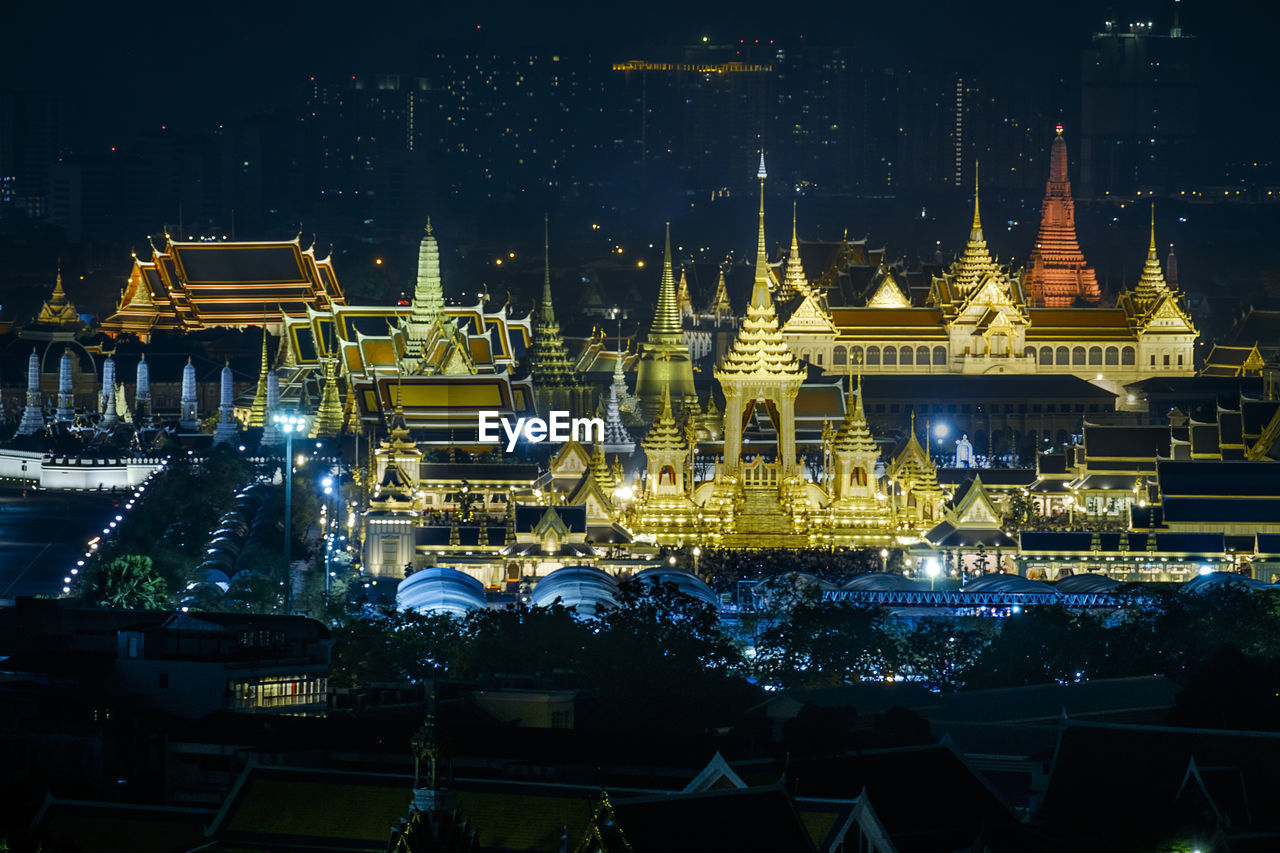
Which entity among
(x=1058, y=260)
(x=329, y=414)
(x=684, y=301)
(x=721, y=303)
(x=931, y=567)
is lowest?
(x=931, y=567)

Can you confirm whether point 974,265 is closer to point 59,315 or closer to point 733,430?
point 59,315

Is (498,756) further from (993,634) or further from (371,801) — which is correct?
(993,634)

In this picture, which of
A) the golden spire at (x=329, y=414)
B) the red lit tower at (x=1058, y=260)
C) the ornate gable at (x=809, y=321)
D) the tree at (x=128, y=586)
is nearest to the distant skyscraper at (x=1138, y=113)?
the red lit tower at (x=1058, y=260)

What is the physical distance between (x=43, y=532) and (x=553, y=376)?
20080mm

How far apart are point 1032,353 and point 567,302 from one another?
3984 cm

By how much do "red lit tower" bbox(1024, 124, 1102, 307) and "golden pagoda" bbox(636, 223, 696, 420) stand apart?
129 feet

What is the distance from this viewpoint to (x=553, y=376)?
93.0 meters

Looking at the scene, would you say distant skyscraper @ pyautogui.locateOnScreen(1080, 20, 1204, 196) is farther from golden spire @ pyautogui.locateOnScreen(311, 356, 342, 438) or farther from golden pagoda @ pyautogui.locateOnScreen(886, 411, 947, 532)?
golden pagoda @ pyautogui.locateOnScreen(886, 411, 947, 532)

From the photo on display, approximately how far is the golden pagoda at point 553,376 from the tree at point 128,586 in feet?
101

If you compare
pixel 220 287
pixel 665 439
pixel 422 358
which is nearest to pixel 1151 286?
pixel 422 358

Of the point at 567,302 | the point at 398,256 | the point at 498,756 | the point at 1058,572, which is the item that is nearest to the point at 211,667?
the point at 498,756

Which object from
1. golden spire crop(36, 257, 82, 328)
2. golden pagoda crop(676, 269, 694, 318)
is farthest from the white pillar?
golden pagoda crop(676, 269, 694, 318)

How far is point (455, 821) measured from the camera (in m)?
31.0

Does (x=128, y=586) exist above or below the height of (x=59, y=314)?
below
